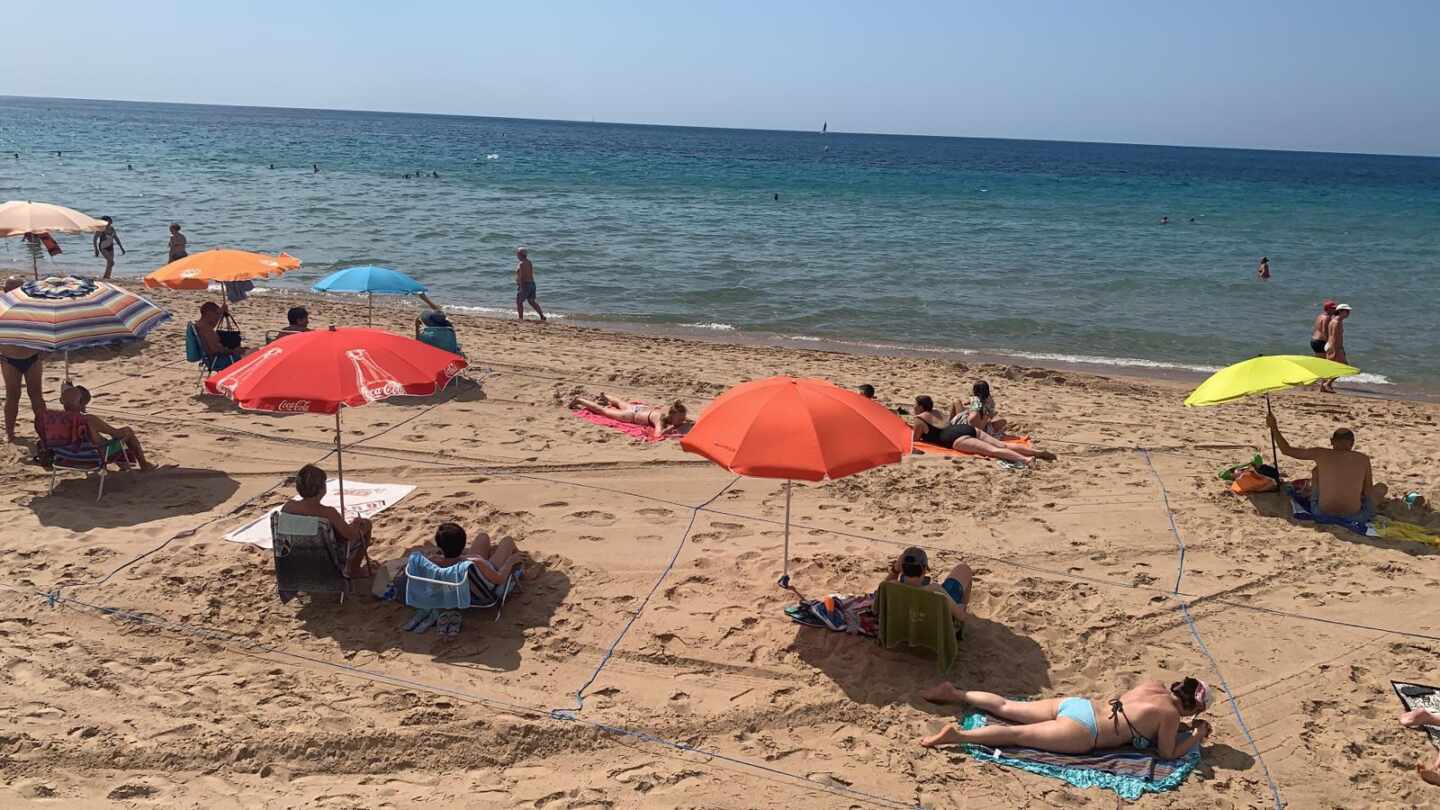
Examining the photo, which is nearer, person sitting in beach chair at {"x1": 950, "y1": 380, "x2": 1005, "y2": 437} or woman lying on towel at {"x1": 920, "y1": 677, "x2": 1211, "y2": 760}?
woman lying on towel at {"x1": 920, "y1": 677, "x2": 1211, "y2": 760}

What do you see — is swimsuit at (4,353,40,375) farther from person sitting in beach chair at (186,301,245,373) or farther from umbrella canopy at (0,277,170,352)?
person sitting in beach chair at (186,301,245,373)

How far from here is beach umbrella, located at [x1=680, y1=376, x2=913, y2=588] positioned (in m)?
5.18

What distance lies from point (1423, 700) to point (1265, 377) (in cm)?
286

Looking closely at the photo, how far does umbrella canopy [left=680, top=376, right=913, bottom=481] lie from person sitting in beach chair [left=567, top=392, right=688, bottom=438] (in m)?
3.97

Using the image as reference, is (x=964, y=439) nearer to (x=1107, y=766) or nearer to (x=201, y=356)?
(x=1107, y=766)

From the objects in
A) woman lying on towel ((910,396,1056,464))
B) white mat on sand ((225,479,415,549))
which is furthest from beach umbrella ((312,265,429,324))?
woman lying on towel ((910,396,1056,464))

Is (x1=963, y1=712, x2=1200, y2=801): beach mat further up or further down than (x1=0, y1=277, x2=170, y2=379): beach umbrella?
further down

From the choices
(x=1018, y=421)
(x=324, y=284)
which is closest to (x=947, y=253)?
(x=1018, y=421)

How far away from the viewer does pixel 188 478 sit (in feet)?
26.1

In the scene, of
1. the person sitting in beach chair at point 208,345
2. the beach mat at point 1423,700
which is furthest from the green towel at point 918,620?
the person sitting in beach chair at point 208,345

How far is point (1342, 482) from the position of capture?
7.72 metres

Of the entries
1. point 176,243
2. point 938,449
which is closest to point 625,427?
point 938,449

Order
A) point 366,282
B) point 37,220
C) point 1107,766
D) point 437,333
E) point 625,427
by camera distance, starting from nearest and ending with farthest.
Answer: point 1107,766
point 625,427
point 366,282
point 437,333
point 37,220

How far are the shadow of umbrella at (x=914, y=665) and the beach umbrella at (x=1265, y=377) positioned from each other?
3.03 meters
